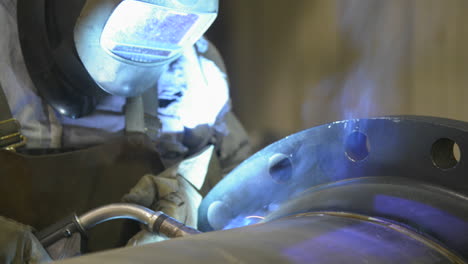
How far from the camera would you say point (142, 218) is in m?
0.74

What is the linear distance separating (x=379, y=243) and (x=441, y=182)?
126 millimetres

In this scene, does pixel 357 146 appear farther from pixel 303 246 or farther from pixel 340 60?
pixel 340 60

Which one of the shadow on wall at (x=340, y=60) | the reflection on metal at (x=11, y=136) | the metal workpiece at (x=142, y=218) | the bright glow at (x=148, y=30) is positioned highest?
the shadow on wall at (x=340, y=60)

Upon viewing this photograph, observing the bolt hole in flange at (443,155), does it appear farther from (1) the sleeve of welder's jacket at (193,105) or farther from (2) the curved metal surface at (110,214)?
(1) the sleeve of welder's jacket at (193,105)

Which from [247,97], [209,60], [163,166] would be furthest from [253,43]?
[163,166]

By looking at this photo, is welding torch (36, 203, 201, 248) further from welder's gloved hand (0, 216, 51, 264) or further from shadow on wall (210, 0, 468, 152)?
shadow on wall (210, 0, 468, 152)

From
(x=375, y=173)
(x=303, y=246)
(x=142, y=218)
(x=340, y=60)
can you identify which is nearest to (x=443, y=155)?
(x=375, y=173)

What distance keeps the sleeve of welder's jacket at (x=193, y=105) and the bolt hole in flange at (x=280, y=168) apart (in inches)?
18.5

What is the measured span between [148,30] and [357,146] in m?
0.46

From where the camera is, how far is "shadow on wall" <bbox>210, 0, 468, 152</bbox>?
4.32 feet

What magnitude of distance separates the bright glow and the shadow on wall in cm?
76

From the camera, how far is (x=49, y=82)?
893 mm

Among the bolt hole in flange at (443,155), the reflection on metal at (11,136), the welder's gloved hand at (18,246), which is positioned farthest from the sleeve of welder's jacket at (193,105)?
the bolt hole in flange at (443,155)

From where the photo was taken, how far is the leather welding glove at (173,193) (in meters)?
0.86
